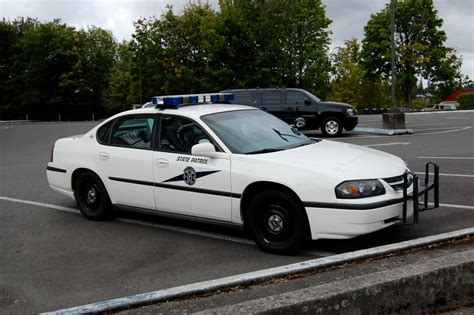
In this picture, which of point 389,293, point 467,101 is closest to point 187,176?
point 389,293

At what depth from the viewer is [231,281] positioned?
3.73m

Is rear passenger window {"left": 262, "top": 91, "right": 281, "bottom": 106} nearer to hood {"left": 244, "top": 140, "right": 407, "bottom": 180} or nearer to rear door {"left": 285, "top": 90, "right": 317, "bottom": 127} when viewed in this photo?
rear door {"left": 285, "top": 90, "right": 317, "bottom": 127}

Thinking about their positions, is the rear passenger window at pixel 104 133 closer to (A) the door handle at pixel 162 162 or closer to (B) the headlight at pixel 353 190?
(A) the door handle at pixel 162 162

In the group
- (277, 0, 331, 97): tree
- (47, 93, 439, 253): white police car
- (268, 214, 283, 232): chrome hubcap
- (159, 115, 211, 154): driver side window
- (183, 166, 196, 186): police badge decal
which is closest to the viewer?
(47, 93, 439, 253): white police car

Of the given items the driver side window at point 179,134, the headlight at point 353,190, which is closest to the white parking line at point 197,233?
the headlight at point 353,190

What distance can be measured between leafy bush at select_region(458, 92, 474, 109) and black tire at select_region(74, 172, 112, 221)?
47071 millimetres

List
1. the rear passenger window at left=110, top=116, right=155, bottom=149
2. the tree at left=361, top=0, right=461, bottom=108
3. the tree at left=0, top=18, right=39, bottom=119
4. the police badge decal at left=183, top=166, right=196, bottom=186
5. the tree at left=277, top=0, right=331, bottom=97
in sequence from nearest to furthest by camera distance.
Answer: the police badge decal at left=183, top=166, right=196, bottom=186, the rear passenger window at left=110, top=116, right=155, bottom=149, the tree at left=277, top=0, right=331, bottom=97, the tree at left=361, top=0, right=461, bottom=108, the tree at left=0, top=18, right=39, bottom=119

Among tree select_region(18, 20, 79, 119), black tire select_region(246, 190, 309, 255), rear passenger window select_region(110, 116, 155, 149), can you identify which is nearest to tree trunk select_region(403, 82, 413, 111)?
tree select_region(18, 20, 79, 119)

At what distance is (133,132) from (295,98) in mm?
12628

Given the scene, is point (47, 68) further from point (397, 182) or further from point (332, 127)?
point (397, 182)

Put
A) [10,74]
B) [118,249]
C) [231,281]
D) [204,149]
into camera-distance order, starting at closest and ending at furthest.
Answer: [231,281] < [204,149] < [118,249] < [10,74]

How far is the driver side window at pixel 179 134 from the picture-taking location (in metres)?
5.82

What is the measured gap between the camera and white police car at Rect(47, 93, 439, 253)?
483 centimetres

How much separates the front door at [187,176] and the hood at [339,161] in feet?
1.77
